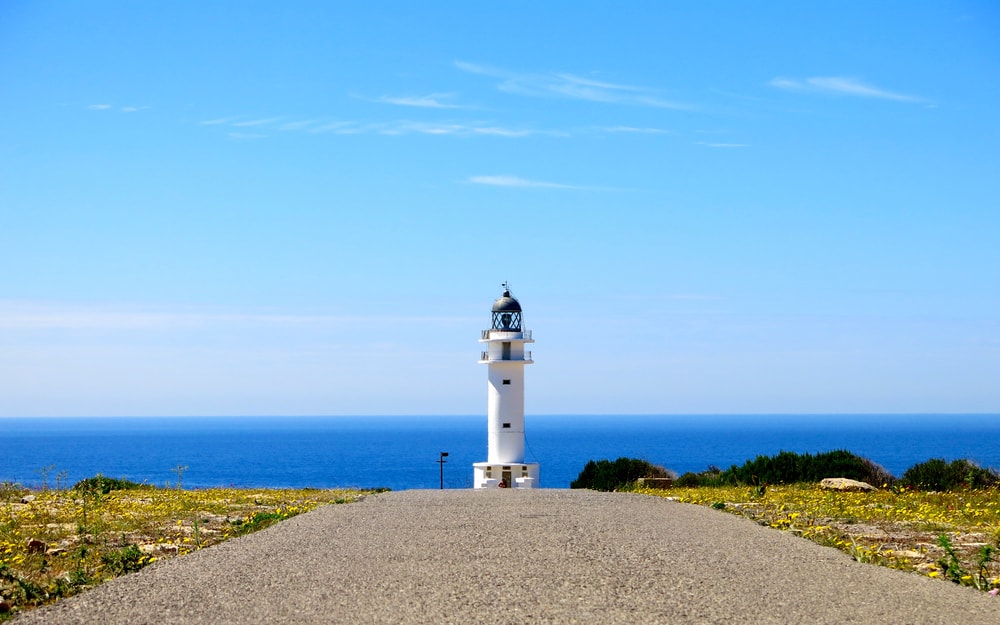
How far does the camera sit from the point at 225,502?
20.5m

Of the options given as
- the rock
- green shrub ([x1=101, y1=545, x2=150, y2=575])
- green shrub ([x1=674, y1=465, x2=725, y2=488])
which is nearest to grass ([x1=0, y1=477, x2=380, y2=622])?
green shrub ([x1=101, y1=545, x2=150, y2=575])

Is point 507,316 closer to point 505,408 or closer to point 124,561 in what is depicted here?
point 505,408

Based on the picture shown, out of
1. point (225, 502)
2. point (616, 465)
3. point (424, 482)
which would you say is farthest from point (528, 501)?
point (424, 482)

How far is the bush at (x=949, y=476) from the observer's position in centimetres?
2386

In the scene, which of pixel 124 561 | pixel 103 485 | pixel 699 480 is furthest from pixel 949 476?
pixel 103 485

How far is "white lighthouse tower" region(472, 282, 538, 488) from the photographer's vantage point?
37.7 metres

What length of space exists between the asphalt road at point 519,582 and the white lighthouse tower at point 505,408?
22840 mm

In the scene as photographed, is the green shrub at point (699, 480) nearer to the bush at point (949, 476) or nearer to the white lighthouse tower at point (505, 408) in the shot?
the bush at point (949, 476)

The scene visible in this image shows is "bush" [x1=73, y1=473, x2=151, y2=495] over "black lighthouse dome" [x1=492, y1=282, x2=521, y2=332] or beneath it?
beneath

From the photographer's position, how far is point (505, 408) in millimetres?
38312

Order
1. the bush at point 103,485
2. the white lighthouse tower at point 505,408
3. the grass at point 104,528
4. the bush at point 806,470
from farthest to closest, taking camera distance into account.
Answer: the white lighthouse tower at point 505,408, the bush at point 806,470, the bush at point 103,485, the grass at point 104,528

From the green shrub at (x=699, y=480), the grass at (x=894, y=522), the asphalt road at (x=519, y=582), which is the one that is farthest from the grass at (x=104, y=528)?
the green shrub at (x=699, y=480)

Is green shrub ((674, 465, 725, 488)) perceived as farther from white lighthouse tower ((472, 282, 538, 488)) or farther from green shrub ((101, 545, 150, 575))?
green shrub ((101, 545, 150, 575))

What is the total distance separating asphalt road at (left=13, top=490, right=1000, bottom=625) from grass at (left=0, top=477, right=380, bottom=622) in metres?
0.42
